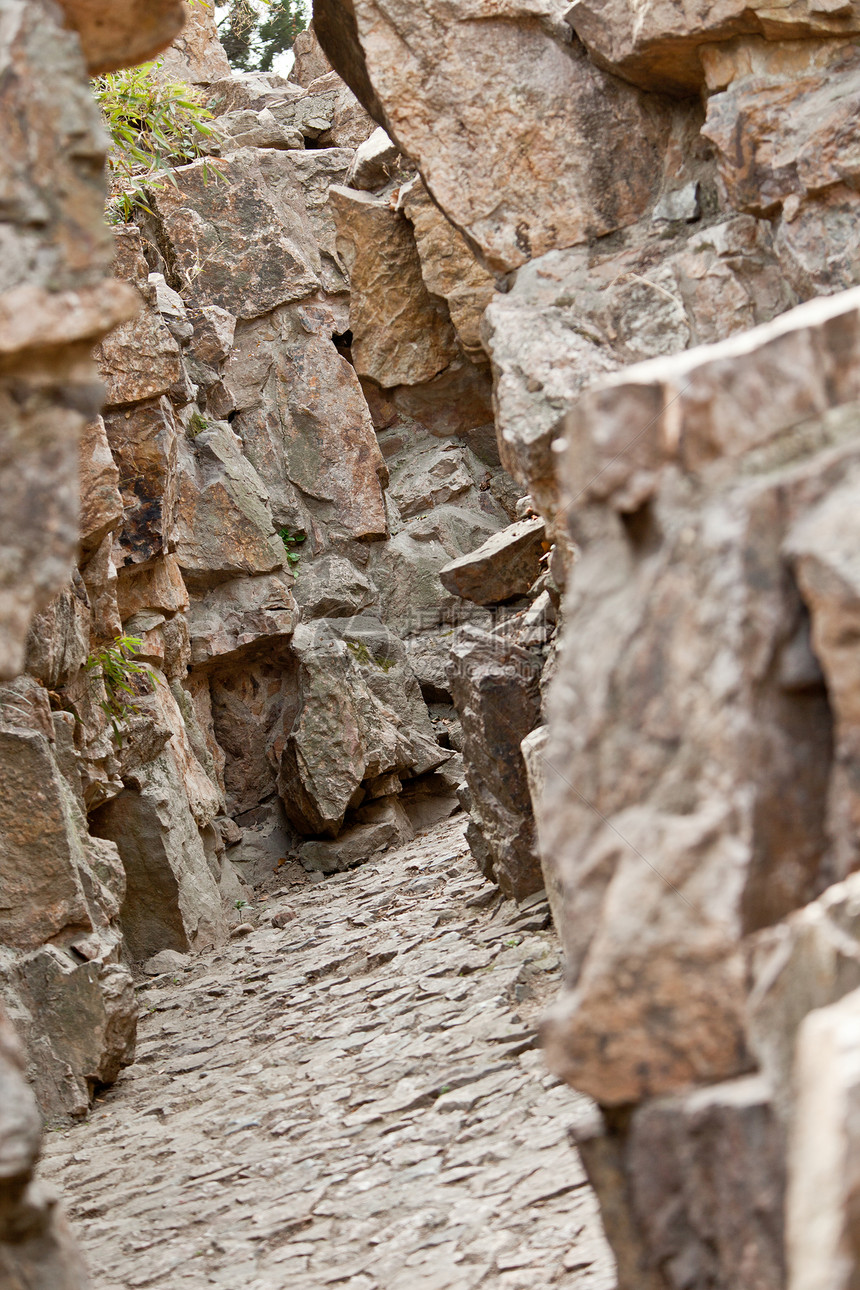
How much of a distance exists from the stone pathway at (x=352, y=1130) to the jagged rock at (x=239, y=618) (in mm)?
4954

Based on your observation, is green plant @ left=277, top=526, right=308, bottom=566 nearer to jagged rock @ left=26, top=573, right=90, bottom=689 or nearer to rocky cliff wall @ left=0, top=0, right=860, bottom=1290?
rocky cliff wall @ left=0, top=0, right=860, bottom=1290

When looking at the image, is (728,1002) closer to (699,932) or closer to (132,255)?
(699,932)

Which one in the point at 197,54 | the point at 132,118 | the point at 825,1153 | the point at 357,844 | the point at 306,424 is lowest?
the point at 825,1153

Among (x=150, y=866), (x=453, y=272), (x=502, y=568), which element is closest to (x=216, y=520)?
(x=150, y=866)

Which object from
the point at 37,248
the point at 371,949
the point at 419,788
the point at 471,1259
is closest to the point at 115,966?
the point at 371,949

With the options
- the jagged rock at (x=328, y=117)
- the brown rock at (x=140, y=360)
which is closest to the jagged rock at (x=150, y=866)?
the brown rock at (x=140, y=360)

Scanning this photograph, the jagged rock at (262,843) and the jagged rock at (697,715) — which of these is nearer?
the jagged rock at (697,715)

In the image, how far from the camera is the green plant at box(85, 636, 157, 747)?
977 cm

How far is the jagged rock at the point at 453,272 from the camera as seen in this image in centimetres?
910

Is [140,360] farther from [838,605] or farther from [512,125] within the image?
[838,605]

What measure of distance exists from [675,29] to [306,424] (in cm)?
1076

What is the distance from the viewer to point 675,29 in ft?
18.7

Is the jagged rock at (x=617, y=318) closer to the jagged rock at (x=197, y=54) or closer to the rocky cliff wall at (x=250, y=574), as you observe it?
the rocky cliff wall at (x=250, y=574)

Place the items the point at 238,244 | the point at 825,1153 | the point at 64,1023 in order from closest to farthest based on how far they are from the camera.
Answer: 1. the point at 825,1153
2. the point at 64,1023
3. the point at 238,244
